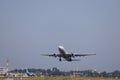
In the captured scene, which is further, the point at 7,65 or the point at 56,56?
the point at 56,56

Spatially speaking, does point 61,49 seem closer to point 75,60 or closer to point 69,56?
point 69,56

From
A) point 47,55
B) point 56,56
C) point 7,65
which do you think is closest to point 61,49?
point 56,56

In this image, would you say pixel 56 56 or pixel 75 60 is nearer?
pixel 56 56

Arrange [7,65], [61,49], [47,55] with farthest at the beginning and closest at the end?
1. [47,55]
2. [61,49]
3. [7,65]

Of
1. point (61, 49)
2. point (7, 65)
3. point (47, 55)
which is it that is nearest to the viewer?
point (7, 65)

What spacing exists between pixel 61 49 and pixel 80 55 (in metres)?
10.8

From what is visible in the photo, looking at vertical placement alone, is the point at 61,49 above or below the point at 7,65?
above

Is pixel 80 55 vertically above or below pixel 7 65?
above

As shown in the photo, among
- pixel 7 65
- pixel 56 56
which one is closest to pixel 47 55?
pixel 56 56

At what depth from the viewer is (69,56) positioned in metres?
86.0

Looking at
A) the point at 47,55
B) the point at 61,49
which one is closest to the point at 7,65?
the point at 61,49

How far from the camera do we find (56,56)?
8494 centimetres

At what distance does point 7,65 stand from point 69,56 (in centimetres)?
4772

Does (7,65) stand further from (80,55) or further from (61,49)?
(80,55)
